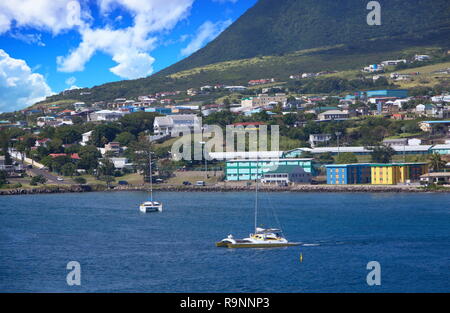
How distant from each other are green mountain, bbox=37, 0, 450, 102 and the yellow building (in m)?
48.5

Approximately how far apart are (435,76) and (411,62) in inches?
376

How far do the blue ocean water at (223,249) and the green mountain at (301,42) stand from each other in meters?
61.9

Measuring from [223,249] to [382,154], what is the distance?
26.5 m

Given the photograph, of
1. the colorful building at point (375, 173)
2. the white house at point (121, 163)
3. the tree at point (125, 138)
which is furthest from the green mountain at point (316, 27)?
the colorful building at point (375, 173)

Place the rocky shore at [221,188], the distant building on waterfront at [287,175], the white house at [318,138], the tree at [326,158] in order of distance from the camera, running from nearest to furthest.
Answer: the rocky shore at [221,188] → the distant building on waterfront at [287,175] → the tree at [326,158] → the white house at [318,138]

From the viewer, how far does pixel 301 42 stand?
120 m

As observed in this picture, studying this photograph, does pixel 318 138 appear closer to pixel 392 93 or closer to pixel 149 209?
pixel 392 93

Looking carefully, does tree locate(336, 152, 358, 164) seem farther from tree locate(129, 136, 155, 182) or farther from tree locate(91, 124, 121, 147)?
tree locate(91, 124, 121, 147)

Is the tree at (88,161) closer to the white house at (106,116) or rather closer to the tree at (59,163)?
the tree at (59,163)

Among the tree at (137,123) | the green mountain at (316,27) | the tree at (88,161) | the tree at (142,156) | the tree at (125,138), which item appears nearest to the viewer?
the tree at (142,156)

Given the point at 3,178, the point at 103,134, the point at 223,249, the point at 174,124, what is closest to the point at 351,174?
the point at 174,124

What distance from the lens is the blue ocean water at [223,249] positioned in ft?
58.4

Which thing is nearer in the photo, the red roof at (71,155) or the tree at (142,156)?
the tree at (142,156)
